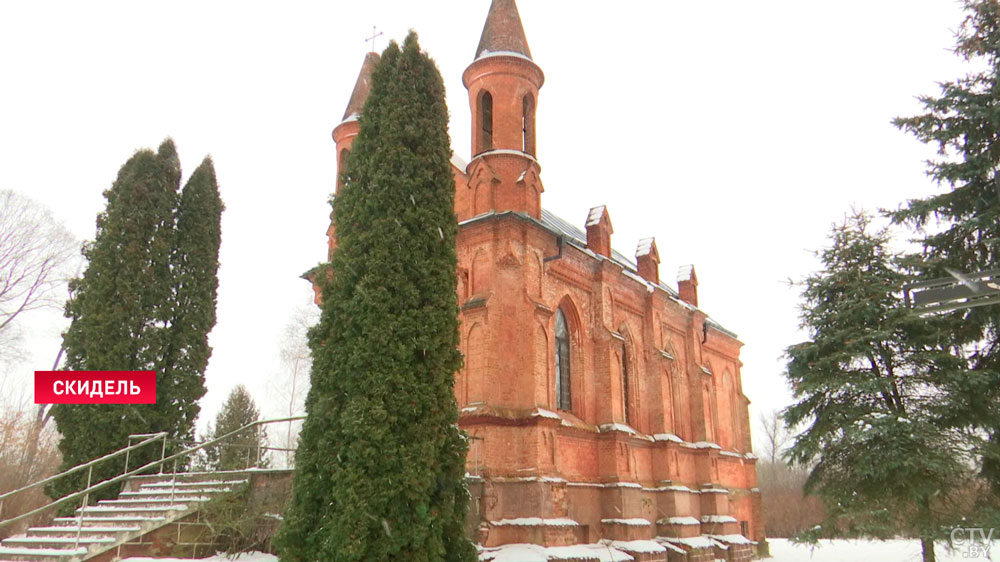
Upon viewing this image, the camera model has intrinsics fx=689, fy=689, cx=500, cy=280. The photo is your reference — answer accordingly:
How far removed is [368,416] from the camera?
1038cm

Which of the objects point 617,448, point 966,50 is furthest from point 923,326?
point 617,448

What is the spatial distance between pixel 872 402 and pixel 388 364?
35.1 ft

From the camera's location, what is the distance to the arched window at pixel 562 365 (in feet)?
62.3

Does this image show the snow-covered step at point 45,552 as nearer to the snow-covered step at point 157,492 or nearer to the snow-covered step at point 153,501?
the snow-covered step at point 153,501

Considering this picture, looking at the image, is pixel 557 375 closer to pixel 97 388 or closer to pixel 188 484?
pixel 188 484

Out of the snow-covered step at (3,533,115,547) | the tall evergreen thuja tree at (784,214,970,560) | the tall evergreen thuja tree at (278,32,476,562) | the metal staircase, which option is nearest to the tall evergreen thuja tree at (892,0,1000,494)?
the tall evergreen thuja tree at (784,214,970,560)

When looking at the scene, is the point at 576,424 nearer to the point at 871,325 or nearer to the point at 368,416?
the point at 871,325

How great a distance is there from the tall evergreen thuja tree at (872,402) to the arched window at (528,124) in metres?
8.19

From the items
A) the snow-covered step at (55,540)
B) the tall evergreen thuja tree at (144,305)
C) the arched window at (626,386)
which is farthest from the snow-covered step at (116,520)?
the arched window at (626,386)

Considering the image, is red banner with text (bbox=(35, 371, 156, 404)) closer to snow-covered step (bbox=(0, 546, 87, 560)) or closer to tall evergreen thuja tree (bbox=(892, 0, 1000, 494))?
snow-covered step (bbox=(0, 546, 87, 560))

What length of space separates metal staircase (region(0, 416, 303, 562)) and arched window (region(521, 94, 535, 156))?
33.7 ft

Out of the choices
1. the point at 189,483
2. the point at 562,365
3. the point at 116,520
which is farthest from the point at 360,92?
the point at 116,520

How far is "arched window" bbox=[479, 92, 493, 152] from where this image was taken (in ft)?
64.0

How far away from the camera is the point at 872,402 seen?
14.9 metres
